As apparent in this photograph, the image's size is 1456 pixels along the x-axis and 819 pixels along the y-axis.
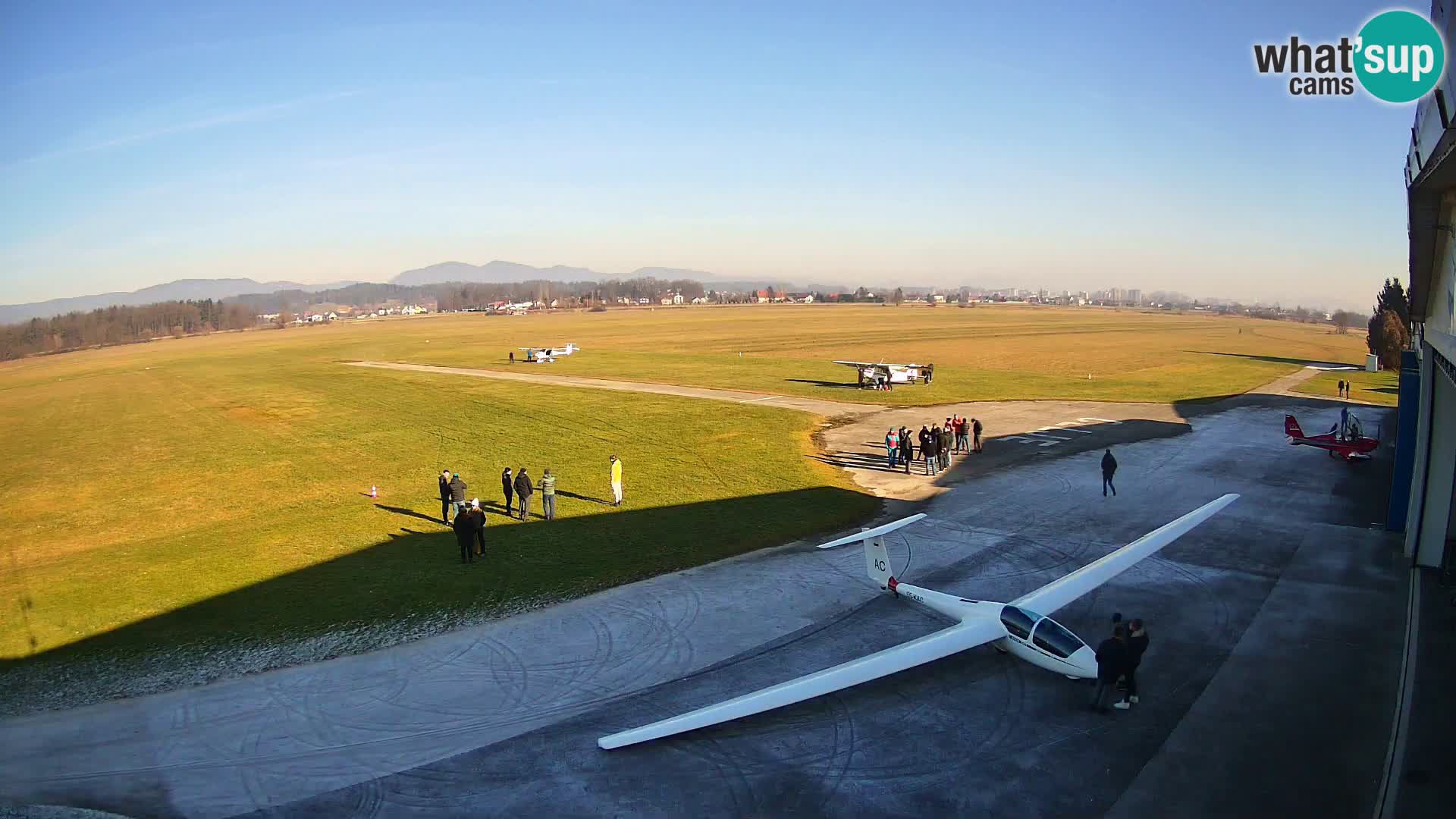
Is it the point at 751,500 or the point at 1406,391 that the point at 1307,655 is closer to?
the point at 1406,391

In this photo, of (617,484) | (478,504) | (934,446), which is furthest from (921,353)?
(478,504)

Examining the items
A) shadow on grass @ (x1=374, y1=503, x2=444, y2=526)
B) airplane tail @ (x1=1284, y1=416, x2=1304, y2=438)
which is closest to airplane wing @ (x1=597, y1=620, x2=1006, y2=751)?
shadow on grass @ (x1=374, y1=503, x2=444, y2=526)

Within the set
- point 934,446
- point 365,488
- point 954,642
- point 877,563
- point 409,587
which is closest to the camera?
point 954,642

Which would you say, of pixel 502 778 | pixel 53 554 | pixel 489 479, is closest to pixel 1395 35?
pixel 502 778

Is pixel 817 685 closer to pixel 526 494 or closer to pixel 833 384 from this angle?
pixel 526 494

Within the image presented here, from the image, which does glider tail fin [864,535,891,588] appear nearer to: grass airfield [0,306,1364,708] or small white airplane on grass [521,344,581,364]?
grass airfield [0,306,1364,708]

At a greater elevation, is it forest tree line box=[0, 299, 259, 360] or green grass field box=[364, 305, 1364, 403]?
forest tree line box=[0, 299, 259, 360]
